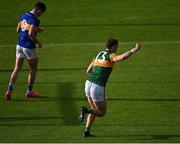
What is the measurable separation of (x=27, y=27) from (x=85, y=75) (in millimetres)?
2750

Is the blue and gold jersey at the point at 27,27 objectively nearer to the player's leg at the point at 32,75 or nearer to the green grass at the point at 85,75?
the player's leg at the point at 32,75

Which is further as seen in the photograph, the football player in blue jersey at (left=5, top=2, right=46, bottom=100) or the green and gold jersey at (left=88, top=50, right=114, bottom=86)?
the football player in blue jersey at (left=5, top=2, right=46, bottom=100)

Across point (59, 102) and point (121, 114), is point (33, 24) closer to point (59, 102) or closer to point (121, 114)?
point (59, 102)

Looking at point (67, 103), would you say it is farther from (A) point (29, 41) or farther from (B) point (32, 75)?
(A) point (29, 41)

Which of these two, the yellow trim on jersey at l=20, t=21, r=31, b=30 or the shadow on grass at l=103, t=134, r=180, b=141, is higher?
the yellow trim on jersey at l=20, t=21, r=31, b=30

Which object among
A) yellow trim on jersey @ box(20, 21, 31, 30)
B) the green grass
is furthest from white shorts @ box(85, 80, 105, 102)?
yellow trim on jersey @ box(20, 21, 31, 30)

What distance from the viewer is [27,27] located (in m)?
17.6

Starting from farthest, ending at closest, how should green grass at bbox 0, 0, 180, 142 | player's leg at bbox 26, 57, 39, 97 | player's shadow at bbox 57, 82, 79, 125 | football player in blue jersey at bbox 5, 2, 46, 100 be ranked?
1. player's leg at bbox 26, 57, 39, 97
2. football player in blue jersey at bbox 5, 2, 46, 100
3. player's shadow at bbox 57, 82, 79, 125
4. green grass at bbox 0, 0, 180, 142

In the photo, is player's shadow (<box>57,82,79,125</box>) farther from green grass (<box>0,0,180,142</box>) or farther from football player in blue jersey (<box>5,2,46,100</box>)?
football player in blue jersey (<box>5,2,46,100</box>)

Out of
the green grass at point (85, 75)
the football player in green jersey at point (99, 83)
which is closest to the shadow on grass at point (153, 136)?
the green grass at point (85, 75)

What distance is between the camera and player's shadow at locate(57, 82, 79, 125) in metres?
16.3

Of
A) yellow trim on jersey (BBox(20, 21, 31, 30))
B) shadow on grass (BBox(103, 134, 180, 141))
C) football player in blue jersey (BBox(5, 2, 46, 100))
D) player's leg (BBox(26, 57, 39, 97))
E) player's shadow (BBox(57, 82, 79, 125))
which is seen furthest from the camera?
player's leg (BBox(26, 57, 39, 97))

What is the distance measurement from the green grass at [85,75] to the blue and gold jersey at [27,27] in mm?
1344

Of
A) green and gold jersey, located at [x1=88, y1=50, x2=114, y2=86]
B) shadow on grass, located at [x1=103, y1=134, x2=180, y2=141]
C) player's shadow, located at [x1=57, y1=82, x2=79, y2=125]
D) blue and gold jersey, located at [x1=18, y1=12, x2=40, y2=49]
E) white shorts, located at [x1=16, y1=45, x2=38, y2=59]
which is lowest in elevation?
shadow on grass, located at [x1=103, y1=134, x2=180, y2=141]
